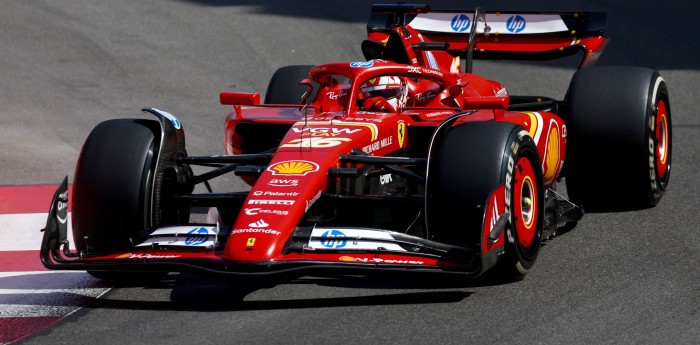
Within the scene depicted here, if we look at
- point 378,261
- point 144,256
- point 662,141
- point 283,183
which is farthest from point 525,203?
point 662,141

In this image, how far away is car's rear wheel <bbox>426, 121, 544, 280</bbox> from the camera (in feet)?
22.2

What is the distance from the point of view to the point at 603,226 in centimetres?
862

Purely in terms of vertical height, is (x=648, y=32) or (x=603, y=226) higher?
(x=648, y=32)

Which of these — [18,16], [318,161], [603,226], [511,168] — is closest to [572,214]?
[603,226]

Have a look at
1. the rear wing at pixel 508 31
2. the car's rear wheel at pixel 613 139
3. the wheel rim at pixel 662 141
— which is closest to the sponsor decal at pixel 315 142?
the car's rear wheel at pixel 613 139

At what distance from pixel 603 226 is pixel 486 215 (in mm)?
2220

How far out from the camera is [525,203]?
24.4ft

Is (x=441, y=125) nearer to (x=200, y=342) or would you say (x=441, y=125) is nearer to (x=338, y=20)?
(x=200, y=342)

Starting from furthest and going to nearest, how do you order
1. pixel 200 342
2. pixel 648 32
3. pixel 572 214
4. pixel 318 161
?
pixel 648 32
pixel 572 214
pixel 318 161
pixel 200 342

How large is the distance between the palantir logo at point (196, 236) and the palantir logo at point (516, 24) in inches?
169

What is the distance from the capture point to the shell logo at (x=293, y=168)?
7.02m

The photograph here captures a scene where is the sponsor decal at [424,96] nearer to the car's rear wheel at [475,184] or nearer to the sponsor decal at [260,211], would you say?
the car's rear wheel at [475,184]

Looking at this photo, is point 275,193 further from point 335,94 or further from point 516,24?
point 516,24

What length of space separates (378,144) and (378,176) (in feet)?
0.71
